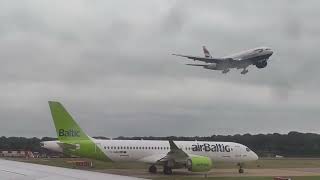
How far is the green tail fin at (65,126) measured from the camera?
1646 inches

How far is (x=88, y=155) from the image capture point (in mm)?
41250

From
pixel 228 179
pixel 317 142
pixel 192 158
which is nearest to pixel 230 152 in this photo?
pixel 192 158

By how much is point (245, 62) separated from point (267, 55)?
3.78 ft

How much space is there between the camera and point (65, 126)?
41.9 m

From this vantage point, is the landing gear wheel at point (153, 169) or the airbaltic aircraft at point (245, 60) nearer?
the airbaltic aircraft at point (245, 60)

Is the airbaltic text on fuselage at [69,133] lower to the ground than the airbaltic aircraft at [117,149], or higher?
higher

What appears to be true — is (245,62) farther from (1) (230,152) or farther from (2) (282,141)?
(2) (282,141)

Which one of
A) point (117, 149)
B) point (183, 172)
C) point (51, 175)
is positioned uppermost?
point (117, 149)

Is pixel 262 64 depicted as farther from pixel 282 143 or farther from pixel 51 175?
pixel 282 143

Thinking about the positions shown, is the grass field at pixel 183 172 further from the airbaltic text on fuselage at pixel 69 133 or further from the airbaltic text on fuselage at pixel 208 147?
the airbaltic text on fuselage at pixel 69 133

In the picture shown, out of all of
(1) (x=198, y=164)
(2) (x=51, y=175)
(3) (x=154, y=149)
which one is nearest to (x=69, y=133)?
(3) (x=154, y=149)

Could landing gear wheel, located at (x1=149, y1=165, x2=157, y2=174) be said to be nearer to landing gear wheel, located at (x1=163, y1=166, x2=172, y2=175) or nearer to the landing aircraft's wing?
Result: landing gear wheel, located at (x1=163, y1=166, x2=172, y2=175)

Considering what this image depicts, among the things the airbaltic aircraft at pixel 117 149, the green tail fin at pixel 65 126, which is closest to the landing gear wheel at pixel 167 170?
the airbaltic aircraft at pixel 117 149

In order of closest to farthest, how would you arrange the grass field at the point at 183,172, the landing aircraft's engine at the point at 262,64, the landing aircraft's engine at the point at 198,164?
the landing aircraft's engine at the point at 262,64
the grass field at the point at 183,172
the landing aircraft's engine at the point at 198,164
